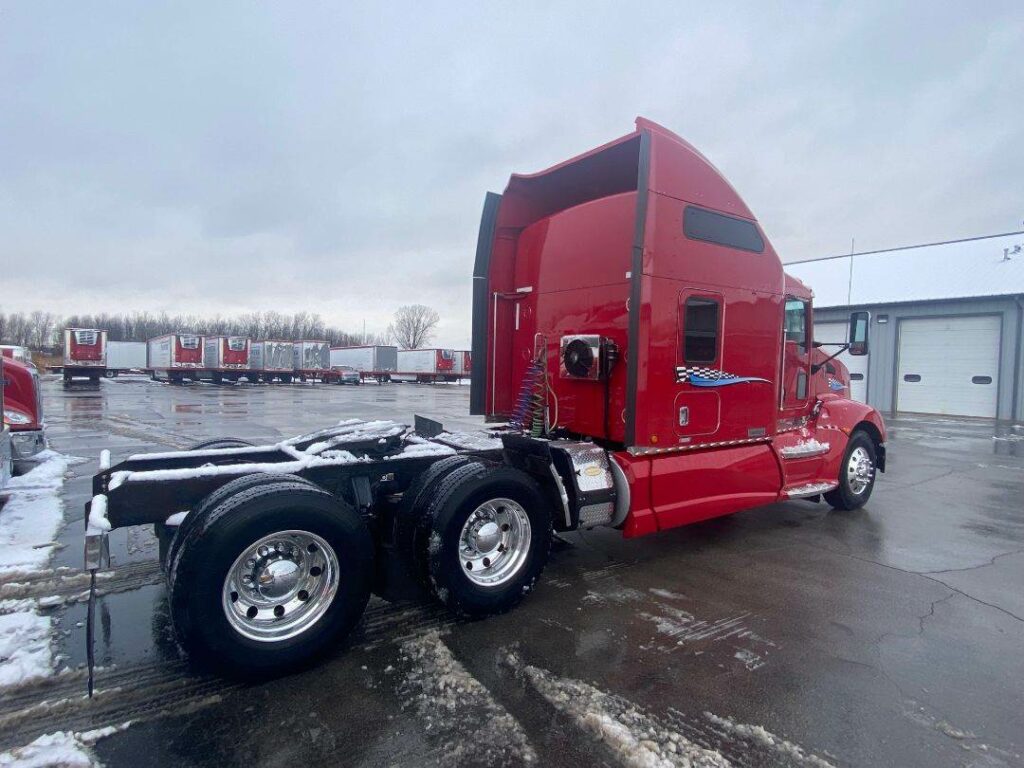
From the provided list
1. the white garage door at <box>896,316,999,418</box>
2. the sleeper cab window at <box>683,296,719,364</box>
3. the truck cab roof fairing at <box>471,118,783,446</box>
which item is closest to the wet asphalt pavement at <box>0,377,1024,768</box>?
the truck cab roof fairing at <box>471,118,783,446</box>

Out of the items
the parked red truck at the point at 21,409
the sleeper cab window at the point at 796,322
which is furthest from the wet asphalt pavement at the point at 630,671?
the parked red truck at the point at 21,409

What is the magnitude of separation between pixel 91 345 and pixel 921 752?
4247 cm

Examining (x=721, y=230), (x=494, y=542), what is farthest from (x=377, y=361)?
(x=494, y=542)

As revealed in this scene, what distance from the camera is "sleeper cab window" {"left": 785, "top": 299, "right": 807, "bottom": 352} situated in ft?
20.8

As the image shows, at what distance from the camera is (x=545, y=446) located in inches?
179

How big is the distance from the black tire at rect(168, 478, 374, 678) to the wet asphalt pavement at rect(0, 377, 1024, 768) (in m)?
0.16

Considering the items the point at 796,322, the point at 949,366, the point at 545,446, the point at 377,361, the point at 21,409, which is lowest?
the point at 21,409

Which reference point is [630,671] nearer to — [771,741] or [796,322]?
[771,741]

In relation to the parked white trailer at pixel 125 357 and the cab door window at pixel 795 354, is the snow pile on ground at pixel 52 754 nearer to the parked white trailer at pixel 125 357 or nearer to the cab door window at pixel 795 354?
the cab door window at pixel 795 354

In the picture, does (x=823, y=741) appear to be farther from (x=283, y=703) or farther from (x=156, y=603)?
(x=156, y=603)

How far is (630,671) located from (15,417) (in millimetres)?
8387

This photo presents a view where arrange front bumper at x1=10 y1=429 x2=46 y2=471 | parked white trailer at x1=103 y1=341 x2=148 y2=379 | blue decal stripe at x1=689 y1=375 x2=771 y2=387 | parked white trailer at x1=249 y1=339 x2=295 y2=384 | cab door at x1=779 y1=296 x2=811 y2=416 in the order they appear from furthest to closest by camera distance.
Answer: parked white trailer at x1=103 y1=341 x2=148 y2=379
parked white trailer at x1=249 y1=339 x2=295 y2=384
front bumper at x1=10 y1=429 x2=46 y2=471
cab door at x1=779 y1=296 x2=811 y2=416
blue decal stripe at x1=689 y1=375 x2=771 y2=387

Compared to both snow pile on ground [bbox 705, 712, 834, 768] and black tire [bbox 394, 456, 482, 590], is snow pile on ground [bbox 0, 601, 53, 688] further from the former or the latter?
snow pile on ground [bbox 705, 712, 834, 768]

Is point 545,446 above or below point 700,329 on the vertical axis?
below
